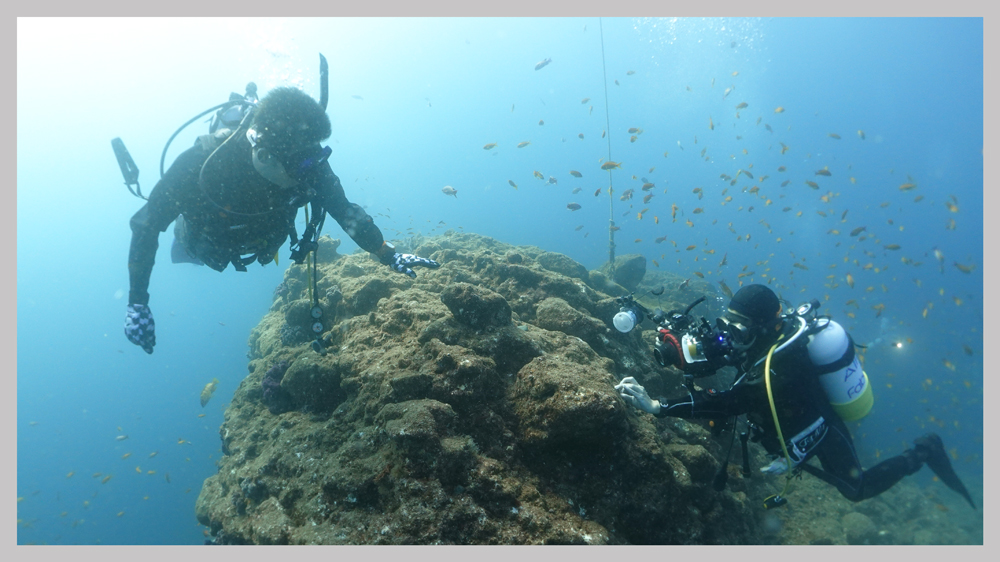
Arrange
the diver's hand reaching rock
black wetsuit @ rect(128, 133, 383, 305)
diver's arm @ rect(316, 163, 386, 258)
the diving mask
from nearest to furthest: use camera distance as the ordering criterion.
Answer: the diving mask → black wetsuit @ rect(128, 133, 383, 305) → diver's arm @ rect(316, 163, 386, 258) → the diver's hand reaching rock

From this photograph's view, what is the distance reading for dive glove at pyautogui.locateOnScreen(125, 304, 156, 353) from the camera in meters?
3.87

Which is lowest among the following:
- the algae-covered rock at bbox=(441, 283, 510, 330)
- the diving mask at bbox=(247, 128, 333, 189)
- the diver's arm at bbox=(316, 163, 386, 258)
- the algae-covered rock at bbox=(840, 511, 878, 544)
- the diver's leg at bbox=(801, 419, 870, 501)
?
the algae-covered rock at bbox=(840, 511, 878, 544)

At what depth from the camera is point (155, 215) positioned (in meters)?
4.05

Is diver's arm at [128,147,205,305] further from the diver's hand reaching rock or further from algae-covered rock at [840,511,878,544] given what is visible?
algae-covered rock at [840,511,878,544]

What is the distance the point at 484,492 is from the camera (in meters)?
3.10

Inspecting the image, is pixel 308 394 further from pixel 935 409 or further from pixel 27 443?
pixel 27 443

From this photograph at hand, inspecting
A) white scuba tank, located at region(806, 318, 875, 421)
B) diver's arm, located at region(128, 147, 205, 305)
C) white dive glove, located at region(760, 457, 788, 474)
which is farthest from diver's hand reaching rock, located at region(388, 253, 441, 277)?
white dive glove, located at region(760, 457, 788, 474)

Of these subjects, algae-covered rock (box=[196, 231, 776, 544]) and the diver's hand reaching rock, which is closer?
algae-covered rock (box=[196, 231, 776, 544])

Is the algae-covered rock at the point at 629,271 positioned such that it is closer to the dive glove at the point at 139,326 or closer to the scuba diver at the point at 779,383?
the scuba diver at the point at 779,383

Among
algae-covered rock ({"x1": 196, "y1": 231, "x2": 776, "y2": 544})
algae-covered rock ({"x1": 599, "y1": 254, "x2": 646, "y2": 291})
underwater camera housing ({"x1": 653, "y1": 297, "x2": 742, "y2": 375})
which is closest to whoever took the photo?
algae-covered rock ({"x1": 196, "y1": 231, "x2": 776, "y2": 544})

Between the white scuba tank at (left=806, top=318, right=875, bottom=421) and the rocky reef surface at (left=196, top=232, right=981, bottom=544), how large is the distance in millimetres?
1593

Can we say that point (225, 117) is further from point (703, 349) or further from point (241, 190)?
point (703, 349)

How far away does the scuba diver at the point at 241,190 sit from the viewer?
3.76 metres

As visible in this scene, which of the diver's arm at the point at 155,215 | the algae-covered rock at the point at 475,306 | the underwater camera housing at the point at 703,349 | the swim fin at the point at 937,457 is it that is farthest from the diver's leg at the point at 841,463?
the diver's arm at the point at 155,215
